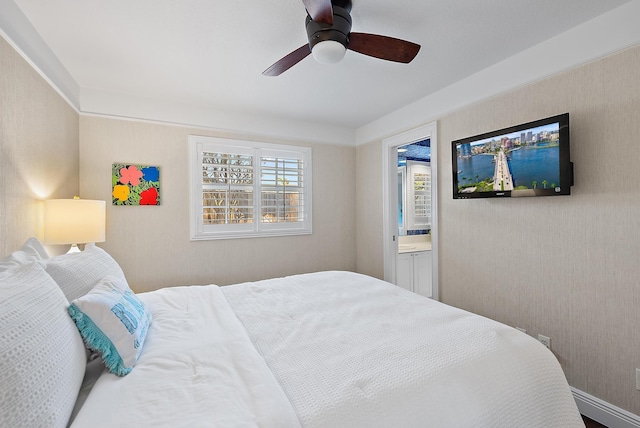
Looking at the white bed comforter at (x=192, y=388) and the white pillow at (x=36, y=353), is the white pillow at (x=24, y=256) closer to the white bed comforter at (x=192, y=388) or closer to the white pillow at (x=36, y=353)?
the white pillow at (x=36, y=353)

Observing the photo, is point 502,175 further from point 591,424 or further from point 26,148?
point 26,148

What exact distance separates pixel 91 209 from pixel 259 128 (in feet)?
6.53

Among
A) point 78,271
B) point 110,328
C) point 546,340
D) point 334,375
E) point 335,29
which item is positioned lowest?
point 546,340

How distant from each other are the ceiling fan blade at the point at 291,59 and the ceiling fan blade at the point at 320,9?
12.4 inches

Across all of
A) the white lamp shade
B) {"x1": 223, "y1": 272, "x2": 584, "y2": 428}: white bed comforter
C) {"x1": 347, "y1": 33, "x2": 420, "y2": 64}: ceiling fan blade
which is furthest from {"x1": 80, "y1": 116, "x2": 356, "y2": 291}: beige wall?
{"x1": 347, "y1": 33, "x2": 420, "y2": 64}: ceiling fan blade

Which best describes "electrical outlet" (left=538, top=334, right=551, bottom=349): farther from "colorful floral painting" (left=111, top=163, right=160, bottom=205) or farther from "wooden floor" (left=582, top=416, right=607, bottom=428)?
"colorful floral painting" (left=111, top=163, right=160, bottom=205)

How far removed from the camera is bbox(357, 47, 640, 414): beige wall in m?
1.75

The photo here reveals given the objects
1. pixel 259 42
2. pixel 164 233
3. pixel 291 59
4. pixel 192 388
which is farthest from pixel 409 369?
pixel 164 233

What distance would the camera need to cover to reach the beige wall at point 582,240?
1752 mm

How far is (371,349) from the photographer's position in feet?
4.14

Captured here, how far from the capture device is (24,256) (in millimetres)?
1213

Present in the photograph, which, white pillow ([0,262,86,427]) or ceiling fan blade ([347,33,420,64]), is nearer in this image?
white pillow ([0,262,86,427])

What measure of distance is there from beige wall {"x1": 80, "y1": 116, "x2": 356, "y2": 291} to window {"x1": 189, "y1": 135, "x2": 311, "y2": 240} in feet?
0.34

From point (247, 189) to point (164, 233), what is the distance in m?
1.03
